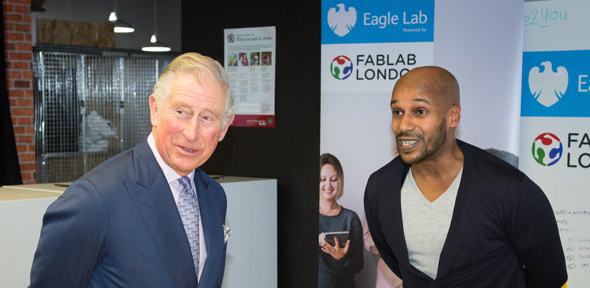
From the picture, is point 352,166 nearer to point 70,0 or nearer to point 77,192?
point 77,192

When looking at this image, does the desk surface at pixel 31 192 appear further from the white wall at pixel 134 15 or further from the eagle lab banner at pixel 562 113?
the white wall at pixel 134 15

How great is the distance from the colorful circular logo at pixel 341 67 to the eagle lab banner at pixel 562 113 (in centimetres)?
104

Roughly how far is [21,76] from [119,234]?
16.8 feet

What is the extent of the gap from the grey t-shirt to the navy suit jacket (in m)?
0.98

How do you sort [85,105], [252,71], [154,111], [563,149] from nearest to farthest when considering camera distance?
1. [154,111]
2. [563,149]
3. [252,71]
4. [85,105]

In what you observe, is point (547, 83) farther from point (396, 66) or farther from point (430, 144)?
point (430, 144)

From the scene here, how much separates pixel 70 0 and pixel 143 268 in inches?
360

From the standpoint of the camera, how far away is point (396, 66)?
384cm

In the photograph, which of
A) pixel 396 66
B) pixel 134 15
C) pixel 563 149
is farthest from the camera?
pixel 134 15

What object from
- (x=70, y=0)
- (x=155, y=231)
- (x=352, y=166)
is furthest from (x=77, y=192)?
(x=70, y=0)

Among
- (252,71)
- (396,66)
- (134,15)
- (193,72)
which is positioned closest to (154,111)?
(193,72)

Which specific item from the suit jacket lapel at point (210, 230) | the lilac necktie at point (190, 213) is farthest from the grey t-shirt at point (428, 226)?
the lilac necktie at point (190, 213)

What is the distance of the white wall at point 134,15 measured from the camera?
973 centimetres

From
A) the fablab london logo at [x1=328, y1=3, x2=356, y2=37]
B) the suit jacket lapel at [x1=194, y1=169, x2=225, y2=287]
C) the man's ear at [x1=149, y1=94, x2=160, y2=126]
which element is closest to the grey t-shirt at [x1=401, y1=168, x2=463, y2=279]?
the suit jacket lapel at [x1=194, y1=169, x2=225, y2=287]
